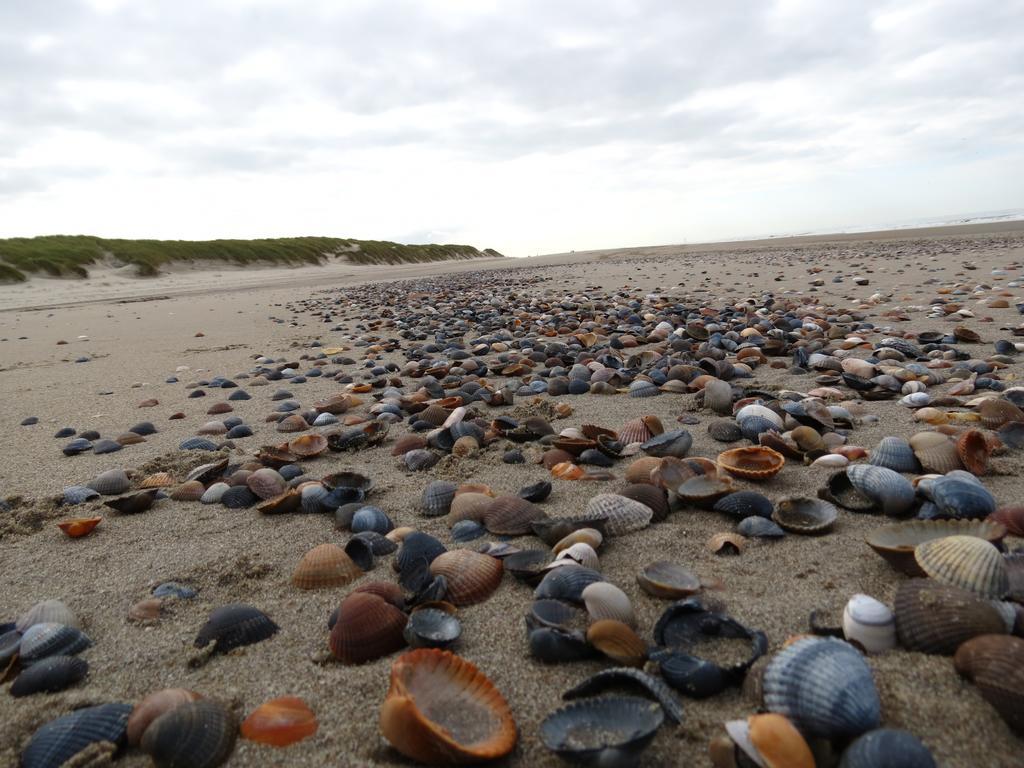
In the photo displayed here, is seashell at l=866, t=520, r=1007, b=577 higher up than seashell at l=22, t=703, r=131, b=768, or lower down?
higher up

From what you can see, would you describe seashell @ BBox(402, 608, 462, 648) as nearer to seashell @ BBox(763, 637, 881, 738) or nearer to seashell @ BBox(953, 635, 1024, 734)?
seashell @ BBox(763, 637, 881, 738)

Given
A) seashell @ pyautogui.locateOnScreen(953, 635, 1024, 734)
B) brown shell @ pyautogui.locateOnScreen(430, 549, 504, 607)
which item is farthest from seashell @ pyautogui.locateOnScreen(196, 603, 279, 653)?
seashell @ pyautogui.locateOnScreen(953, 635, 1024, 734)

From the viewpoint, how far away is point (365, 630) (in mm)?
1747

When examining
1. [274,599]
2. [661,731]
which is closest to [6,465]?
[274,599]

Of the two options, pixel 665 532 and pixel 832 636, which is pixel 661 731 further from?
pixel 665 532

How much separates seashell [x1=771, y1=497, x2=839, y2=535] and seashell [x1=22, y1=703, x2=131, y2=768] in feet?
6.58

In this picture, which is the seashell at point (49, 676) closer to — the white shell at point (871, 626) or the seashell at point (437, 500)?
the seashell at point (437, 500)

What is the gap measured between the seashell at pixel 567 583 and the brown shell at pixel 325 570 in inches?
26.0

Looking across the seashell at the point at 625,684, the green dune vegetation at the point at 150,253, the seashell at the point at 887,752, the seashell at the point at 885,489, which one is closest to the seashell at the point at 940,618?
the seashell at the point at 887,752

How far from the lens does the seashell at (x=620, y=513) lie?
2.33 meters

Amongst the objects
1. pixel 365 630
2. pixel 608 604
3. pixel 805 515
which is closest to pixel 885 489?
pixel 805 515

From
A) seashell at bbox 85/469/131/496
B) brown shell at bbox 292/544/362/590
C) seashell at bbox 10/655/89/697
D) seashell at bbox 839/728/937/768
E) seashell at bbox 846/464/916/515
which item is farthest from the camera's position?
seashell at bbox 85/469/131/496

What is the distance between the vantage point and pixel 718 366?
4.73m

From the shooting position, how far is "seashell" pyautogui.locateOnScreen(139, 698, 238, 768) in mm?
1361
